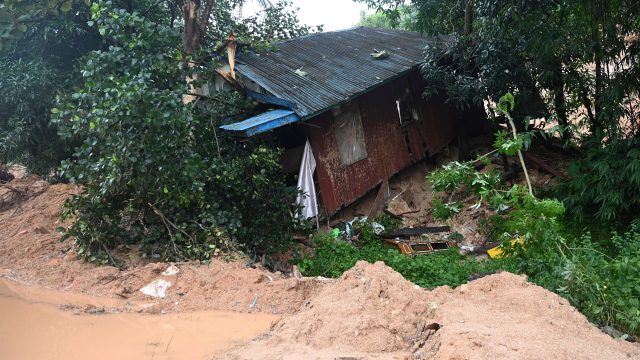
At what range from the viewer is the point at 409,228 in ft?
31.4

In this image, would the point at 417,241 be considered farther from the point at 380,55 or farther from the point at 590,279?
the point at 590,279

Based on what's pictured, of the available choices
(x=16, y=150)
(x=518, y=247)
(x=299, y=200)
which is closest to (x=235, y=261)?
(x=299, y=200)

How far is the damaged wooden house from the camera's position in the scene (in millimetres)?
8477

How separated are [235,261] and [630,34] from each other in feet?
23.6

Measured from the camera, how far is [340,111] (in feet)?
31.9

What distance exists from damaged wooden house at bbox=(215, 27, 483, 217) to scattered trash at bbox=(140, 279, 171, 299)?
2.55 m

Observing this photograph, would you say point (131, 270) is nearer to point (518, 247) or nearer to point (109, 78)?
point (109, 78)

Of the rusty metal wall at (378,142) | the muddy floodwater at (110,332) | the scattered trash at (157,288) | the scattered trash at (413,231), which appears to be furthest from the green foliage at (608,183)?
the scattered trash at (157,288)

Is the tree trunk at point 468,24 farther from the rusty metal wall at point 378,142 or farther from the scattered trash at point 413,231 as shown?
the scattered trash at point 413,231

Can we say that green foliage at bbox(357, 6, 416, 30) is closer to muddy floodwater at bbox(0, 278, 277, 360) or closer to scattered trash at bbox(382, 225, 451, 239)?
scattered trash at bbox(382, 225, 451, 239)

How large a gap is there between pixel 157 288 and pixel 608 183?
6967 mm

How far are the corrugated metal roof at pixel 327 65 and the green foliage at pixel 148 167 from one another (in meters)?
1.40

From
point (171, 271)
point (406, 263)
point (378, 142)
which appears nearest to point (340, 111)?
point (378, 142)

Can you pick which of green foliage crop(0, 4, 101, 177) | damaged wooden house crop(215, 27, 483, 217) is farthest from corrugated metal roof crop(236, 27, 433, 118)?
green foliage crop(0, 4, 101, 177)
